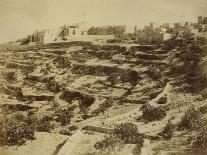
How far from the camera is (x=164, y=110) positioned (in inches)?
283

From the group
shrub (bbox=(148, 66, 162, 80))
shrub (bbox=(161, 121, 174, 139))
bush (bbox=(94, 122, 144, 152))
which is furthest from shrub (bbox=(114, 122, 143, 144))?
shrub (bbox=(148, 66, 162, 80))

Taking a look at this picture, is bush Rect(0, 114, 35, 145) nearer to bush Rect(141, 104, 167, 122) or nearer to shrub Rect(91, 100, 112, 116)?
shrub Rect(91, 100, 112, 116)

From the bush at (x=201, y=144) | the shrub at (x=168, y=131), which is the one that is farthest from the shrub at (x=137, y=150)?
the bush at (x=201, y=144)

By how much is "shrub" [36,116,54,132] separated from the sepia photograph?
0.05ft

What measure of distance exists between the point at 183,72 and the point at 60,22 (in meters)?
2.78

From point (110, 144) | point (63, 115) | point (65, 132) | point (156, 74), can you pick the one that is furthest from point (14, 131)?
point (156, 74)

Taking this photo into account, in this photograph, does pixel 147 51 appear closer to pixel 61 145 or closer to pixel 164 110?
pixel 164 110

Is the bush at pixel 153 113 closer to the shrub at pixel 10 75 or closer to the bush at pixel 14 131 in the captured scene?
the bush at pixel 14 131

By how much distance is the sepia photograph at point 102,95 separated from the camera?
6148 mm

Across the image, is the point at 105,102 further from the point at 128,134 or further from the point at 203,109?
the point at 203,109

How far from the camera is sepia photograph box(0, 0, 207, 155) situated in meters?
6.15

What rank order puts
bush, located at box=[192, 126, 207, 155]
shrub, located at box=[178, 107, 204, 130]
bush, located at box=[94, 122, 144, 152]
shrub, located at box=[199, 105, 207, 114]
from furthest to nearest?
shrub, located at box=[199, 105, 207, 114] < shrub, located at box=[178, 107, 204, 130] < bush, located at box=[94, 122, 144, 152] < bush, located at box=[192, 126, 207, 155]

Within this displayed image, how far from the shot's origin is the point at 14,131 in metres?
6.41

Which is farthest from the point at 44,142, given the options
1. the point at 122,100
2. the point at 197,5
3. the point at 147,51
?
the point at 147,51
